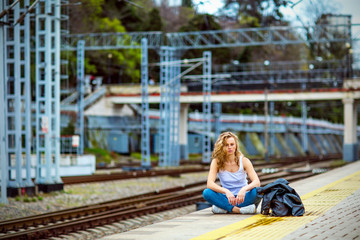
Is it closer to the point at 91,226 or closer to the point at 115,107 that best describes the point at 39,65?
the point at 91,226

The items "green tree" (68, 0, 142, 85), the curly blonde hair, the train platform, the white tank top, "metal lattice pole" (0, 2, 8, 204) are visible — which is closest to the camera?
the train platform

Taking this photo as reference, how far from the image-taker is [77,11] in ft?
159

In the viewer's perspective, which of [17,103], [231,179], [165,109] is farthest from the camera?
[165,109]

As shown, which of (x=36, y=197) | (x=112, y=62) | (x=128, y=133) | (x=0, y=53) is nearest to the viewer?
(x=0, y=53)

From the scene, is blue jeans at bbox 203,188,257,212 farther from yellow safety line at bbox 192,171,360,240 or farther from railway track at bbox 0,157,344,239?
railway track at bbox 0,157,344,239

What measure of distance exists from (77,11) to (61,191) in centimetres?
2779

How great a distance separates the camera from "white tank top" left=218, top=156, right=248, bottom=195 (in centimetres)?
999

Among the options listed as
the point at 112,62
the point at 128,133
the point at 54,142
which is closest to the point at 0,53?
the point at 54,142

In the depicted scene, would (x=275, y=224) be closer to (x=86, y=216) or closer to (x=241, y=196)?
(x=241, y=196)

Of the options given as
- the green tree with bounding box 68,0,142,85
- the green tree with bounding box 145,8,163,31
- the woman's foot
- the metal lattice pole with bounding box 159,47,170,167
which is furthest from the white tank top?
the green tree with bounding box 145,8,163,31

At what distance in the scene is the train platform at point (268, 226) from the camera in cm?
761

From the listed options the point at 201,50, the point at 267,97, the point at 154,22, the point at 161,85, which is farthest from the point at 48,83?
the point at 154,22

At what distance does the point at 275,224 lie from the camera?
8.55 metres

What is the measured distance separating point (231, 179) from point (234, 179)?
0.17ft
